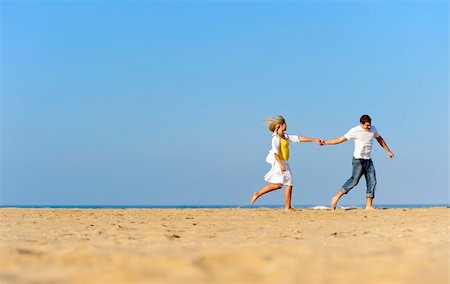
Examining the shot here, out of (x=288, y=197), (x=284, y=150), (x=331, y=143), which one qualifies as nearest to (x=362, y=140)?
(x=331, y=143)

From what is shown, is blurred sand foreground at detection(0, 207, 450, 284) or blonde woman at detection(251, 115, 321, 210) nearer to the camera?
blurred sand foreground at detection(0, 207, 450, 284)

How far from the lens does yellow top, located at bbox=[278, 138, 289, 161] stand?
13.5m

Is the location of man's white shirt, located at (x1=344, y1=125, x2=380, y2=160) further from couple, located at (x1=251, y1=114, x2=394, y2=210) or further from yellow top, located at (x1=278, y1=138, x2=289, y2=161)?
yellow top, located at (x1=278, y1=138, x2=289, y2=161)

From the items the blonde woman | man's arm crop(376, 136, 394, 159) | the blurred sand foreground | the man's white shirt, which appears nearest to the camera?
the blurred sand foreground

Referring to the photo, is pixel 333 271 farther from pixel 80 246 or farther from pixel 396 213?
pixel 396 213

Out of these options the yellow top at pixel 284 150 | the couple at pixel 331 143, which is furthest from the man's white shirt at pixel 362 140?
the yellow top at pixel 284 150

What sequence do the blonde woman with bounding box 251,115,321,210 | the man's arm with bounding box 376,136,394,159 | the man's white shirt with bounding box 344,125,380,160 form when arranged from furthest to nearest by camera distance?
1. the man's arm with bounding box 376,136,394,159
2. the man's white shirt with bounding box 344,125,380,160
3. the blonde woman with bounding box 251,115,321,210

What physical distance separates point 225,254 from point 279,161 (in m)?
8.05

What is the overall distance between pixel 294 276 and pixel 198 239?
3288 millimetres

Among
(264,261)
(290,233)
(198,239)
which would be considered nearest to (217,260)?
(264,261)

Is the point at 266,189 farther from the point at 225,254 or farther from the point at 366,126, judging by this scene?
the point at 225,254

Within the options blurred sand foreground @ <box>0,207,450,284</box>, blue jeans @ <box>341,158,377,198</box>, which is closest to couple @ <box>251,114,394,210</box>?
blue jeans @ <box>341,158,377,198</box>

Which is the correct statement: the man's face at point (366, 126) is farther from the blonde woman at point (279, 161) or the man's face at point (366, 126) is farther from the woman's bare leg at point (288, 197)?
the woman's bare leg at point (288, 197)

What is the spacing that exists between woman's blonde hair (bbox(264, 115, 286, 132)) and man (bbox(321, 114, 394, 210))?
154 centimetres
